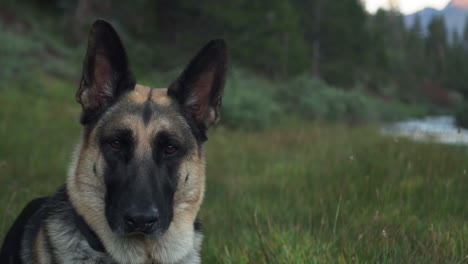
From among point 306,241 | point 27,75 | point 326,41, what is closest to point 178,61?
point 27,75

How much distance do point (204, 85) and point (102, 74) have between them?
74cm

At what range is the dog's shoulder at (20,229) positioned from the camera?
3100mm

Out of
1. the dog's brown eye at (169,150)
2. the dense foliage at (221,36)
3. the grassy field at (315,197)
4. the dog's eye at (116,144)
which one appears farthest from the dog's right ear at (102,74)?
the dense foliage at (221,36)

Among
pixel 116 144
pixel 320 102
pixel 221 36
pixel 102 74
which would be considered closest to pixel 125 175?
pixel 116 144

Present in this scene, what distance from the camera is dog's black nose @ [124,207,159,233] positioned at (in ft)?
8.18

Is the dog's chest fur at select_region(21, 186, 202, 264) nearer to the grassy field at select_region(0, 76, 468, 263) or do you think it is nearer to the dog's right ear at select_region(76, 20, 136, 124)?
the dog's right ear at select_region(76, 20, 136, 124)

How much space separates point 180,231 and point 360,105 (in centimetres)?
1782

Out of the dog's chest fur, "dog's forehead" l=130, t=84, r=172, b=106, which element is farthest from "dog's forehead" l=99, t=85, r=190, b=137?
the dog's chest fur

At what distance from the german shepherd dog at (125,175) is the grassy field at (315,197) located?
0.60 m

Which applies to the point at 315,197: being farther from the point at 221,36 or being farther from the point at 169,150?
the point at 221,36

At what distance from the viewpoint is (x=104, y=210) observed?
2779 mm

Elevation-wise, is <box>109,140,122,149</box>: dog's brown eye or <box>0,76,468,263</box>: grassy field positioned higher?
<box>109,140,122,149</box>: dog's brown eye

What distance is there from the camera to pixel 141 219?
2.51 meters

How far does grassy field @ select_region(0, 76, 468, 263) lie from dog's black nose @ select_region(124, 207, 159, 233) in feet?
2.45
